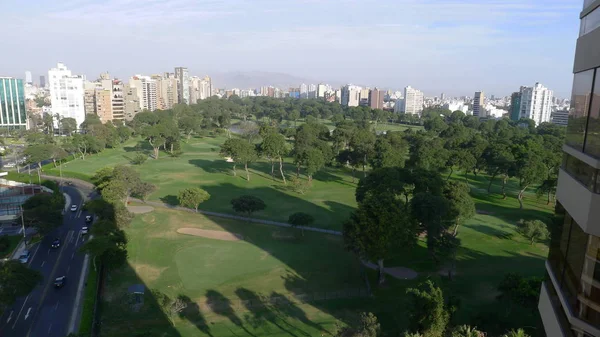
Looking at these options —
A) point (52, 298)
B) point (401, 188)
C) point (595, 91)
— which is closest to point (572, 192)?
point (595, 91)

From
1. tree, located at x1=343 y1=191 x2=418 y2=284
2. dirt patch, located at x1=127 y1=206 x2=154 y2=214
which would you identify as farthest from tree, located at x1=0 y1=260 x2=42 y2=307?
tree, located at x1=343 y1=191 x2=418 y2=284

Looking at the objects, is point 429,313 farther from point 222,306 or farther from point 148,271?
point 148,271

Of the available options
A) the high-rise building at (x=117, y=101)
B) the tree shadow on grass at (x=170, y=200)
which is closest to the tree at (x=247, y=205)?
the tree shadow on grass at (x=170, y=200)

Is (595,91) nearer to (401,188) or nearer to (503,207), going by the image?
(401,188)

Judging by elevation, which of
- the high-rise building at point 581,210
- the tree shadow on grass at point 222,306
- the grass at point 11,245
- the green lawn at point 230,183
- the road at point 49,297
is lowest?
the road at point 49,297

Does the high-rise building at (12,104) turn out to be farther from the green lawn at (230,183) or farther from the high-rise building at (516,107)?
the high-rise building at (516,107)
